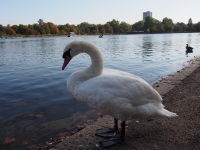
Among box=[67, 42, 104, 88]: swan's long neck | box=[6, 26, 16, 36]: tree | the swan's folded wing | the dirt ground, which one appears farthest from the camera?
box=[6, 26, 16, 36]: tree

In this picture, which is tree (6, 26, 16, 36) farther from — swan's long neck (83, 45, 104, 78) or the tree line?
swan's long neck (83, 45, 104, 78)

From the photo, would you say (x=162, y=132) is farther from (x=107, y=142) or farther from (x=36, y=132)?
(x=36, y=132)

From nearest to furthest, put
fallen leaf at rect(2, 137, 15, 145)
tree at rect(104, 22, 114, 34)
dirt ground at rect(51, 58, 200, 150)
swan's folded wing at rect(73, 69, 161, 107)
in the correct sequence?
1. swan's folded wing at rect(73, 69, 161, 107)
2. dirt ground at rect(51, 58, 200, 150)
3. fallen leaf at rect(2, 137, 15, 145)
4. tree at rect(104, 22, 114, 34)

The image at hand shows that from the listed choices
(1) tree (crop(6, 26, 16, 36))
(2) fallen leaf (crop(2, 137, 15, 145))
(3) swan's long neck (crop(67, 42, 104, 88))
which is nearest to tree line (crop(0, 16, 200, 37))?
(1) tree (crop(6, 26, 16, 36))

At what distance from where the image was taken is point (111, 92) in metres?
3.75

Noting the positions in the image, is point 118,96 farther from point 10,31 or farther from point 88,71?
point 10,31

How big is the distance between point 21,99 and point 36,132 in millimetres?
3108

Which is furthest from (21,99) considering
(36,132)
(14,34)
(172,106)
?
(14,34)

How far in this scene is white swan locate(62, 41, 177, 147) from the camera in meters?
3.77

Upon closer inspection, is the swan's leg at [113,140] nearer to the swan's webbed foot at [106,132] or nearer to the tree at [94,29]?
the swan's webbed foot at [106,132]

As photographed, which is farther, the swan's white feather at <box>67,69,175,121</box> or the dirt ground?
the dirt ground

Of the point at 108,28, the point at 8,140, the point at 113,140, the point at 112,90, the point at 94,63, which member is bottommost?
the point at 8,140

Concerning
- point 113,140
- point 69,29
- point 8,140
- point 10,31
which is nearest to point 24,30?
point 10,31

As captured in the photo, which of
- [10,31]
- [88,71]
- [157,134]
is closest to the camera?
[88,71]
